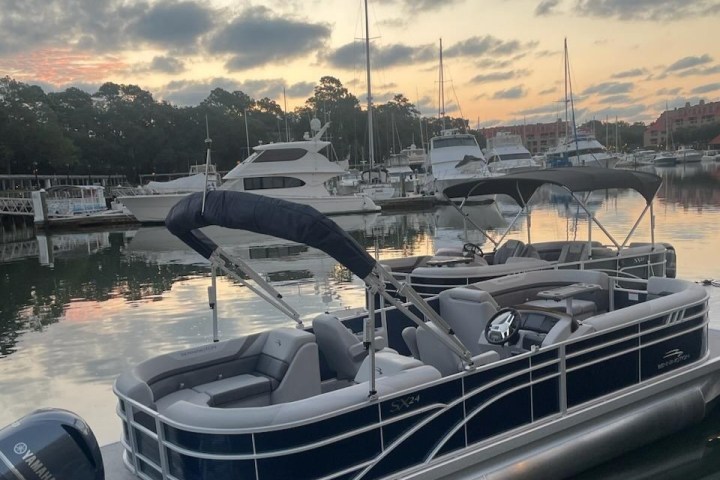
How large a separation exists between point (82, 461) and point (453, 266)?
26.0 ft

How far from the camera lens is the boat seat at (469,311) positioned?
5984 millimetres

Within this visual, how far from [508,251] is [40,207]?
32158 mm

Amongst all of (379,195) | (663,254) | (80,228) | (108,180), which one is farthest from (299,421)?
(108,180)

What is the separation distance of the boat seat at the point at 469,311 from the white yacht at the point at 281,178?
27.6 metres

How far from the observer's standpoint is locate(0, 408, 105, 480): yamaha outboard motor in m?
3.22

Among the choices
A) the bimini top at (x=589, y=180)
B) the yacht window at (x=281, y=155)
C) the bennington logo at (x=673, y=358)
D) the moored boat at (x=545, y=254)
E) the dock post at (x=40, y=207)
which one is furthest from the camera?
the dock post at (x=40, y=207)

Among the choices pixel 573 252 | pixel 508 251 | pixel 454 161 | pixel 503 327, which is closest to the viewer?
pixel 503 327

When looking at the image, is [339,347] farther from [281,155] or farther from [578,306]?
[281,155]

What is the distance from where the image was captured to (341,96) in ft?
324

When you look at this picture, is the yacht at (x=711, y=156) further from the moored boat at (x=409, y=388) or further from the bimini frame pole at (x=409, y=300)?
the bimini frame pole at (x=409, y=300)

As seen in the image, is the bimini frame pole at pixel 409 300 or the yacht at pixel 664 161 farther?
the yacht at pixel 664 161

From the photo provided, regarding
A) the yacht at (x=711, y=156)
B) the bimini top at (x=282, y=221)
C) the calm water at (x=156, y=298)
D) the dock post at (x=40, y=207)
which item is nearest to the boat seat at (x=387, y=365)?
the bimini top at (x=282, y=221)

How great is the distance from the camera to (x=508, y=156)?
2234 inches

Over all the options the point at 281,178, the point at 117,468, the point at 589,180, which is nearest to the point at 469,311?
the point at 117,468
